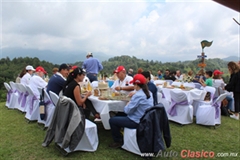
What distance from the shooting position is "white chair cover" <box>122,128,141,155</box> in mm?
2678

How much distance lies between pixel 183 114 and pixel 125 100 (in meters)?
1.89

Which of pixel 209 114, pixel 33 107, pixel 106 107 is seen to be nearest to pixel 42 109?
pixel 33 107

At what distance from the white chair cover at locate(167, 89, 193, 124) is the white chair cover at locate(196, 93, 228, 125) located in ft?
0.76

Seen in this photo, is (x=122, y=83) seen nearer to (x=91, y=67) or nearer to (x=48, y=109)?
(x=48, y=109)

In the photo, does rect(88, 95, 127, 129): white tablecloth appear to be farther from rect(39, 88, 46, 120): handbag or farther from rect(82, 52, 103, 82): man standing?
rect(82, 52, 103, 82): man standing

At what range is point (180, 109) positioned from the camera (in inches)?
168

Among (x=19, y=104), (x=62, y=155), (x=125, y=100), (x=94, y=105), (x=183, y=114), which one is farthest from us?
(x=19, y=104)

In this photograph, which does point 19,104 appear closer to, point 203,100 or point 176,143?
point 176,143

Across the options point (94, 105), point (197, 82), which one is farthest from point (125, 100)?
point (197, 82)

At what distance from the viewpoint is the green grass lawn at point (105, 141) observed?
8.96 ft

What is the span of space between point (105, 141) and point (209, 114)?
2433 mm

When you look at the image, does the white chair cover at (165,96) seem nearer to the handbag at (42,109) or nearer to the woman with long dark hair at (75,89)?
the woman with long dark hair at (75,89)

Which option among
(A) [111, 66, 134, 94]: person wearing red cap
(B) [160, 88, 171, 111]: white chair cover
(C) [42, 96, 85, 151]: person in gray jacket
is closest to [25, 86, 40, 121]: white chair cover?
(C) [42, 96, 85, 151]: person in gray jacket

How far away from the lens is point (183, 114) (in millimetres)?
4199
